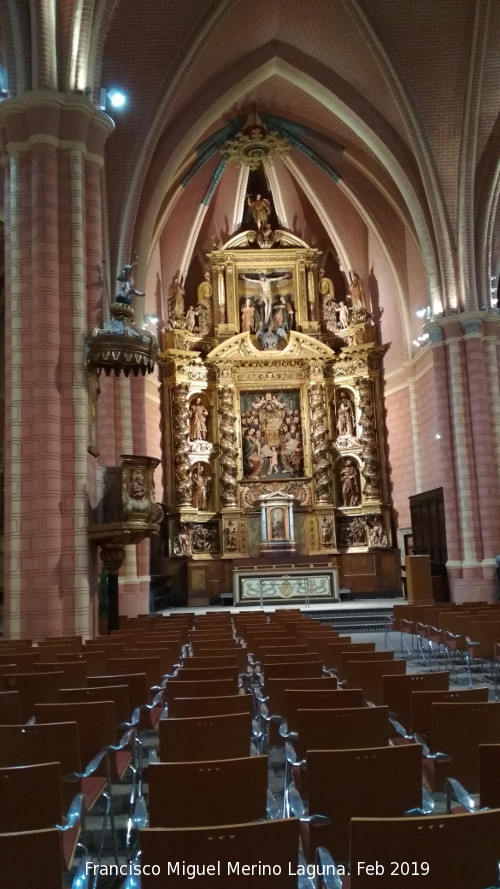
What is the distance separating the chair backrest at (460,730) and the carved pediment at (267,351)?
22088 millimetres

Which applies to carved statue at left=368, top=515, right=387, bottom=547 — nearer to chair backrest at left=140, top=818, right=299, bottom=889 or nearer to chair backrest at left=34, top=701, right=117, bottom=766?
chair backrest at left=34, top=701, right=117, bottom=766

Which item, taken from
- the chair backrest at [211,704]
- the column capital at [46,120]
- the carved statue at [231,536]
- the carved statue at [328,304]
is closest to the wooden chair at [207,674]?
the chair backrest at [211,704]

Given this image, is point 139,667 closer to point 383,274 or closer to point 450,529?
point 450,529

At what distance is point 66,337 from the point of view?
1238cm

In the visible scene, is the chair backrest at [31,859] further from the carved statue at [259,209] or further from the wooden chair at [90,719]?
the carved statue at [259,209]

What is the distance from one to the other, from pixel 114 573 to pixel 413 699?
935cm

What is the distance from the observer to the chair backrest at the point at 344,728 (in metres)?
4.14

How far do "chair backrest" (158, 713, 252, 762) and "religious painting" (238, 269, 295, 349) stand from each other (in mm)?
22940

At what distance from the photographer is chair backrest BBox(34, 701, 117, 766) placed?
4496 millimetres

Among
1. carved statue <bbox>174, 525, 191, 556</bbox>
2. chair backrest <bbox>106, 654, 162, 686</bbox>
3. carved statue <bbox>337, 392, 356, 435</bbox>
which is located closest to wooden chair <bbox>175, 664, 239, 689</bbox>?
chair backrest <bbox>106, 654, 162, 686</bbox>

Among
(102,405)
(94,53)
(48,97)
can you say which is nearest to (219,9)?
(94,53)

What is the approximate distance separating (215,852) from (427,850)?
2.17 feet

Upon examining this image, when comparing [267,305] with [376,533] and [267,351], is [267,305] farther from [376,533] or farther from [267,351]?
[376,533]

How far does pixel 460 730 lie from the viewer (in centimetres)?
427
